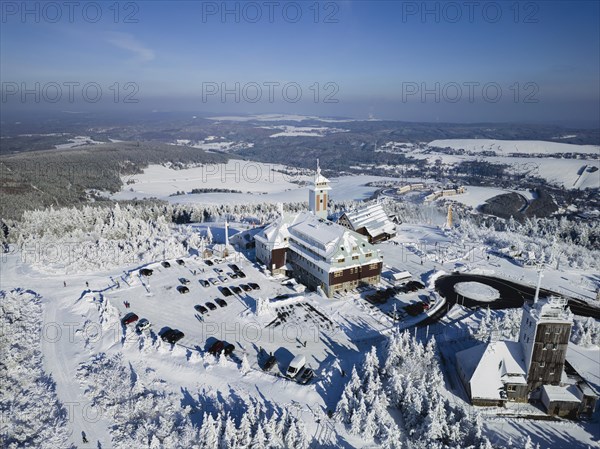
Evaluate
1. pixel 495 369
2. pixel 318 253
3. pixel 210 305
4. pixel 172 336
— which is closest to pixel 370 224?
pixel 318 253

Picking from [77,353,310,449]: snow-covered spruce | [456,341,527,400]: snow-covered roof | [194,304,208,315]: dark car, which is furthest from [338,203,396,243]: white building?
[77,353,310,449]: snow-covered spruce

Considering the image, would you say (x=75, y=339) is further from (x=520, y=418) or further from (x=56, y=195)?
(x=56, y=195)

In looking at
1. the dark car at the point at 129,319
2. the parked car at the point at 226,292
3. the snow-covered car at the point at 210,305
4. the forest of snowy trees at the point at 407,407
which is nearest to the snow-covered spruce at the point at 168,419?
the forest of snowy trees at the point at 407,407

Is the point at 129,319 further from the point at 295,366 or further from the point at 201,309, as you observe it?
the point at 295,366

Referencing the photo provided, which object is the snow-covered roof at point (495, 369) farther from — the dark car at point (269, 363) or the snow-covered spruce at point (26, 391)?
the snow-covered spruce at point (26, 391)

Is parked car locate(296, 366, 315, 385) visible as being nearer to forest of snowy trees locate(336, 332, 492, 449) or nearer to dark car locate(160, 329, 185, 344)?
forest of snowy trees locate(336, 332, 492, 449)

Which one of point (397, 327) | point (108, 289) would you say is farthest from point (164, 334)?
point (397, 327)
